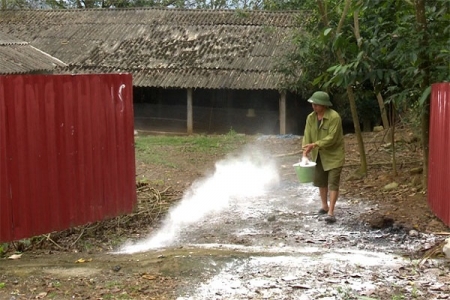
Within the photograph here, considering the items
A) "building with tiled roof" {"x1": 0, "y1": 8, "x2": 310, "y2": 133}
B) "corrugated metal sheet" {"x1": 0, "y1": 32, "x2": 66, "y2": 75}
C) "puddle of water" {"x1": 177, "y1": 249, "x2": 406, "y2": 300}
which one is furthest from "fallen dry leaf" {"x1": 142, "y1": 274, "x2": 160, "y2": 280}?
"building with tiled roof" {"x1": 0, "y1": 8, "x2": 310, "y2": 133}

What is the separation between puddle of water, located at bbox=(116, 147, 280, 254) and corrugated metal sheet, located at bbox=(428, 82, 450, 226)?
2.86 meters

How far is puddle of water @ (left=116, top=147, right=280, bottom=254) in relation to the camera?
7581 millimetres

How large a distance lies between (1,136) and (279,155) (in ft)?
31.3

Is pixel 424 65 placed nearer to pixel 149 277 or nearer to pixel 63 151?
pixel 63 151

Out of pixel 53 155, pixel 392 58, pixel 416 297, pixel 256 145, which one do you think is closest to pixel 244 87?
pixel 256 145

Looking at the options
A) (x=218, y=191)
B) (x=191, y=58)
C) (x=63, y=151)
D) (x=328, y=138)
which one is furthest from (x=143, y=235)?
(x=191, y=58)

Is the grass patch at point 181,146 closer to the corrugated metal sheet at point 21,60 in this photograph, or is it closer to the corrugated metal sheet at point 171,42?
the corrugated metal sheet at point 171,42

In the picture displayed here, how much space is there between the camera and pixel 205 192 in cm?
1060

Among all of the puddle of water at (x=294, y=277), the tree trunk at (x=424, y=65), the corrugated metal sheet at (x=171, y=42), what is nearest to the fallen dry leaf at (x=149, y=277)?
the puddle of water at (x=294, y=277)

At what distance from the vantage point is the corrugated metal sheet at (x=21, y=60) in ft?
59.6

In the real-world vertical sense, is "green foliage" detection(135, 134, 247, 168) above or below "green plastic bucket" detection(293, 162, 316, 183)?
below

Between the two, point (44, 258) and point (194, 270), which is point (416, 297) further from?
point (44, 258)

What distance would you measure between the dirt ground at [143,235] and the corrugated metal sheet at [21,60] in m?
6.54

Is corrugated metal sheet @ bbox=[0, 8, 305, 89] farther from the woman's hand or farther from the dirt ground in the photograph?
the woman's hand
